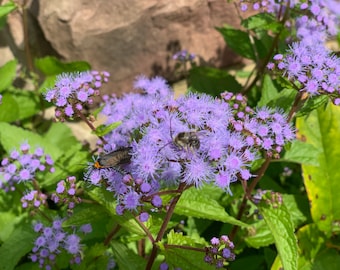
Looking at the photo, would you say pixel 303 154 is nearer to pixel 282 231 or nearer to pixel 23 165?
pixel 282 231

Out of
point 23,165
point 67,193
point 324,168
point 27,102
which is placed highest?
point 67,193

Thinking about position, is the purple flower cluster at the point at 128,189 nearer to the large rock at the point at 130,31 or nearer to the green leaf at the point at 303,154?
the green leaf at the point at 303,154

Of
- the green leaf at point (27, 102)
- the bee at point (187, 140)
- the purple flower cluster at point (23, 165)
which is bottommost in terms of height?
the green leaf at point (27, 102)

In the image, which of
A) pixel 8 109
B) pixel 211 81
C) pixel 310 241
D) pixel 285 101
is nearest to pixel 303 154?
pixel 285 101

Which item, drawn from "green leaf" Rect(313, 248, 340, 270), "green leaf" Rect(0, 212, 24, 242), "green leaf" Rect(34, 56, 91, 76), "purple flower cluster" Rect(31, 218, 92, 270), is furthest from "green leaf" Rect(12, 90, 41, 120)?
"green leaf" Rect(313, 248, 340, 270)

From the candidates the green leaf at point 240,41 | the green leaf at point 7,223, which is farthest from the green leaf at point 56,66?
the green leaf at point 7,223

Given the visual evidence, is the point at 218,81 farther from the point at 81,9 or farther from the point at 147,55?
the point at 81,9

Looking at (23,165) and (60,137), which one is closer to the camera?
(23,165)
